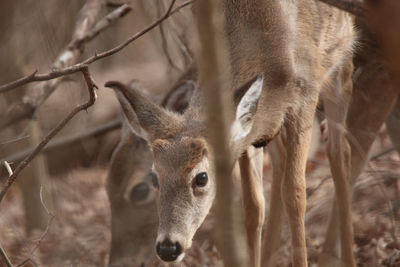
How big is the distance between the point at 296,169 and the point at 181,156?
1.18 metres

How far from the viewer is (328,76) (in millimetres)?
5875

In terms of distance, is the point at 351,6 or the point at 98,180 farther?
the point at 98,180

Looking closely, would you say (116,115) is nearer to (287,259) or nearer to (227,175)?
(287,259)

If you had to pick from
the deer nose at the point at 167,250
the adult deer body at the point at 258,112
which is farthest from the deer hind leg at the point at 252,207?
the deer nose at the point at 167,250

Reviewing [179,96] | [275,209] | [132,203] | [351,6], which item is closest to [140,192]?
[132,203]

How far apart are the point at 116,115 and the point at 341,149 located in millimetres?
5932

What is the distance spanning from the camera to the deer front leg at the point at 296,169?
545cm

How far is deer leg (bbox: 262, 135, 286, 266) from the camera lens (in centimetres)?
632

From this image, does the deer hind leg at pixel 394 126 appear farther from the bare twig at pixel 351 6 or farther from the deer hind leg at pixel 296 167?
the bare twig at pixel 351 6

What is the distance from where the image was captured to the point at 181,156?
4.68 metres

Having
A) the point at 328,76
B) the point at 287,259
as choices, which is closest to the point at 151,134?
the point at 328,76

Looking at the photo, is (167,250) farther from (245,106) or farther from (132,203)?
(132,203)

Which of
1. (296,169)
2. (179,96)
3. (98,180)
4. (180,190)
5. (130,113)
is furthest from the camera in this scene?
(98,180)

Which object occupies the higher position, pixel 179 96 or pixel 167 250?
pixel 167 250
